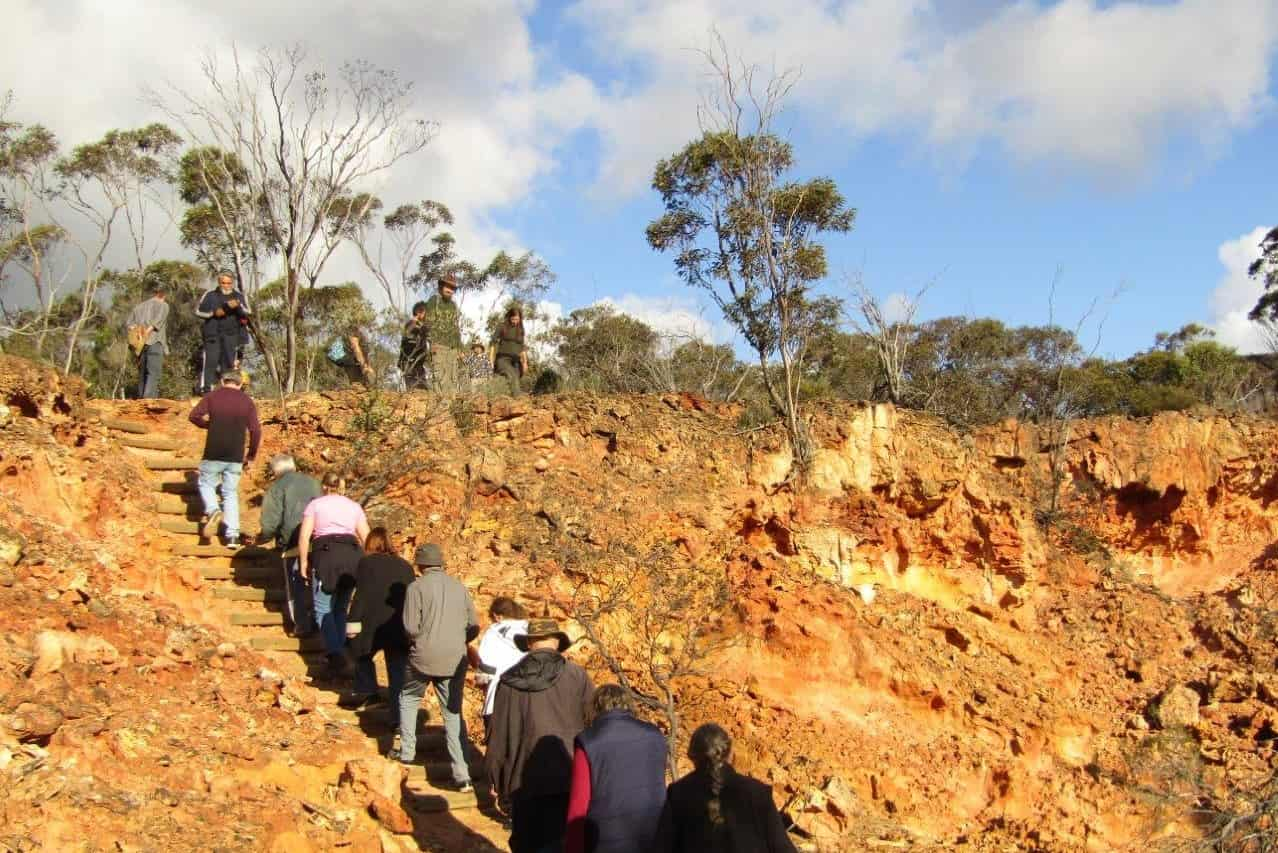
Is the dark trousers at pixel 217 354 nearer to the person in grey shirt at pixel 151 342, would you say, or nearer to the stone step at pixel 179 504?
the person in grey shirt at pixel 151 342

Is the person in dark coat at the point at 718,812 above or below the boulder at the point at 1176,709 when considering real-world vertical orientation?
above

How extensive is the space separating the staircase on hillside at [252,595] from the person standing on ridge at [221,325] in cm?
149

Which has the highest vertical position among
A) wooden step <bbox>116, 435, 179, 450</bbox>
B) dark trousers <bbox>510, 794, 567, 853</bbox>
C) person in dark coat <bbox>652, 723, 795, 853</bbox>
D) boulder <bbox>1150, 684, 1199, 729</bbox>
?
wooden step <bbox>116, 435, 179, 450</bbox>

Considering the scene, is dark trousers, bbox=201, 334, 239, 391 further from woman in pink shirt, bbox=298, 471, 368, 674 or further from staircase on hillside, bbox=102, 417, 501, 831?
woman in pink shirt, bbox=298, 471, 368, 674

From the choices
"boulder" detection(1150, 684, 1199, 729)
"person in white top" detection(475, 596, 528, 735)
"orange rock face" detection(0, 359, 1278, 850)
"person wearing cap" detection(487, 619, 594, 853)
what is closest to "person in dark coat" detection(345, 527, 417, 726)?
"orange rock face" detection(0, 359, 1278, 850)

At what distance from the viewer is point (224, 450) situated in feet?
31.0

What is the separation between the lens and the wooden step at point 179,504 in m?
9.95

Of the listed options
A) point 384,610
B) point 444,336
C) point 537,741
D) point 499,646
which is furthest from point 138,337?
point 537,741

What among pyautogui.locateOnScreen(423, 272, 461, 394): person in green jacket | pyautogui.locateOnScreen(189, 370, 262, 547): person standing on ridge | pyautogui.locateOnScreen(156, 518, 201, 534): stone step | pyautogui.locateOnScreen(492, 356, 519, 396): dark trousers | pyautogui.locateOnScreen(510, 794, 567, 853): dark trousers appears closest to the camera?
pyautogui.locateOnScreen(510, 794, 567, 853): dark trousers

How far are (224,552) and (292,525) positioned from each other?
3.46 ft

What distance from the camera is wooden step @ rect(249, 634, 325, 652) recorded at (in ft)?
28.7

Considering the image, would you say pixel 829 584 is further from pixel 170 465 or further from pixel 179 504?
pixel 170 465

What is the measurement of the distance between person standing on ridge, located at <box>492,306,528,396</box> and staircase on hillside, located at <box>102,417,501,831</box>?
3831 mm

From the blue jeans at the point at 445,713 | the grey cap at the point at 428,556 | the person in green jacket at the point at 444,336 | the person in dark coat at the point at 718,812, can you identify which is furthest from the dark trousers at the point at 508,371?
the person in dark coat at the point at 718,812
